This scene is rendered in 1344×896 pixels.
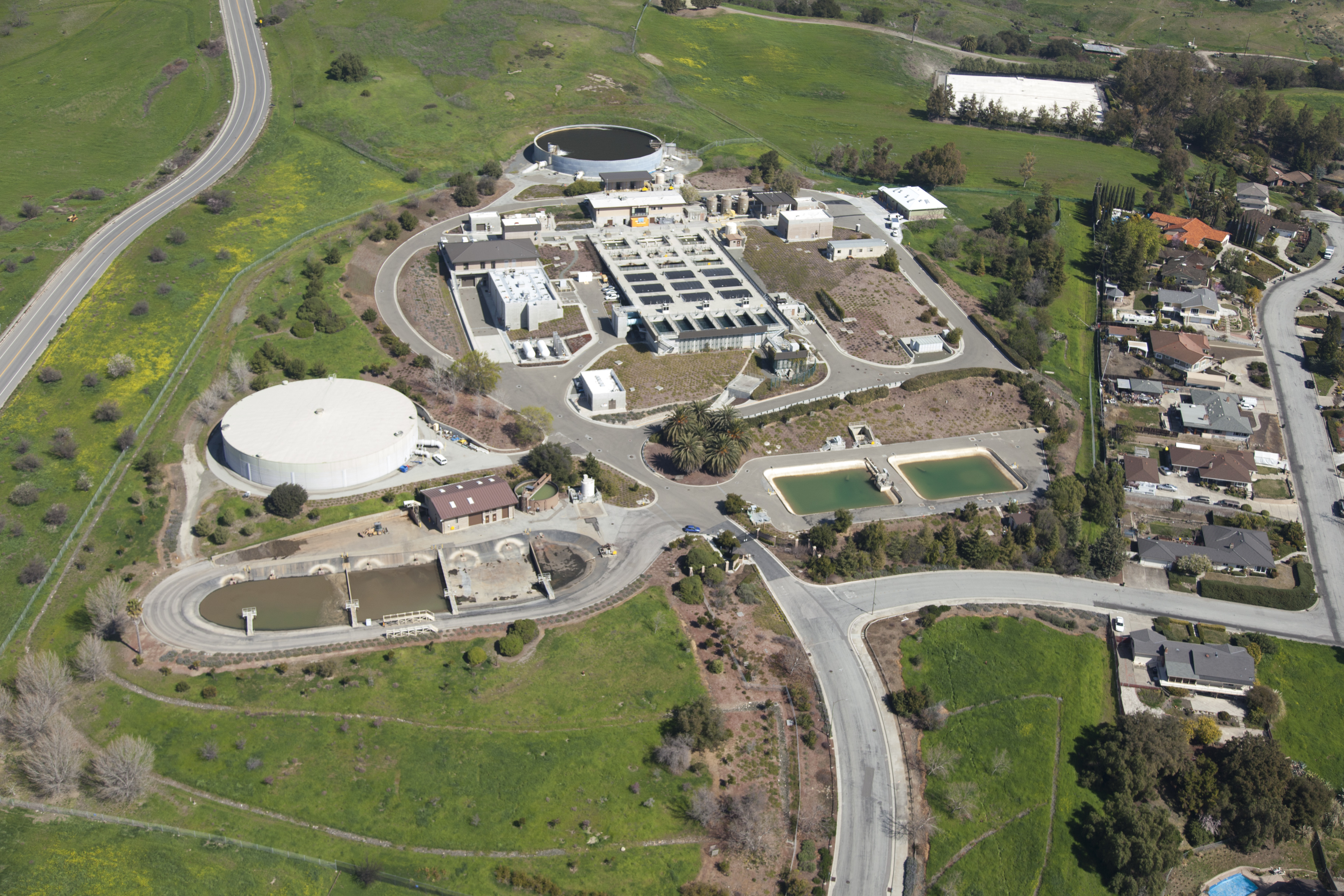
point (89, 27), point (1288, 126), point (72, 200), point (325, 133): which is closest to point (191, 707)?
→ point (72, 200)

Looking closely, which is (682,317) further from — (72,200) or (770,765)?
(72,200)

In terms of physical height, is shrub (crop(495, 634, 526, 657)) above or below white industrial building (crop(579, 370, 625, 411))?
below

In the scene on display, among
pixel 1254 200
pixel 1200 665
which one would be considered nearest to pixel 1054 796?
pixel 1200 665

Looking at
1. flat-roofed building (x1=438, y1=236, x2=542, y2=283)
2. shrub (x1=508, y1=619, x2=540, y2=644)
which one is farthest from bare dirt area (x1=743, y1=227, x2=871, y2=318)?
shrub (x1=508, y1=619, x2=540, y2=644)

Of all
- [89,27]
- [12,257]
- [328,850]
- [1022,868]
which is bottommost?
[1022,868]

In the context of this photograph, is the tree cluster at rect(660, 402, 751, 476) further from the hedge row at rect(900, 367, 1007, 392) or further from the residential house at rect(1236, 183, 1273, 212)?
the residential house at rect(1236, 183, 1273, 212)

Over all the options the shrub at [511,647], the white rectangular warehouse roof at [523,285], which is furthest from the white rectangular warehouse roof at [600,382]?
the shrub at [511,647]
